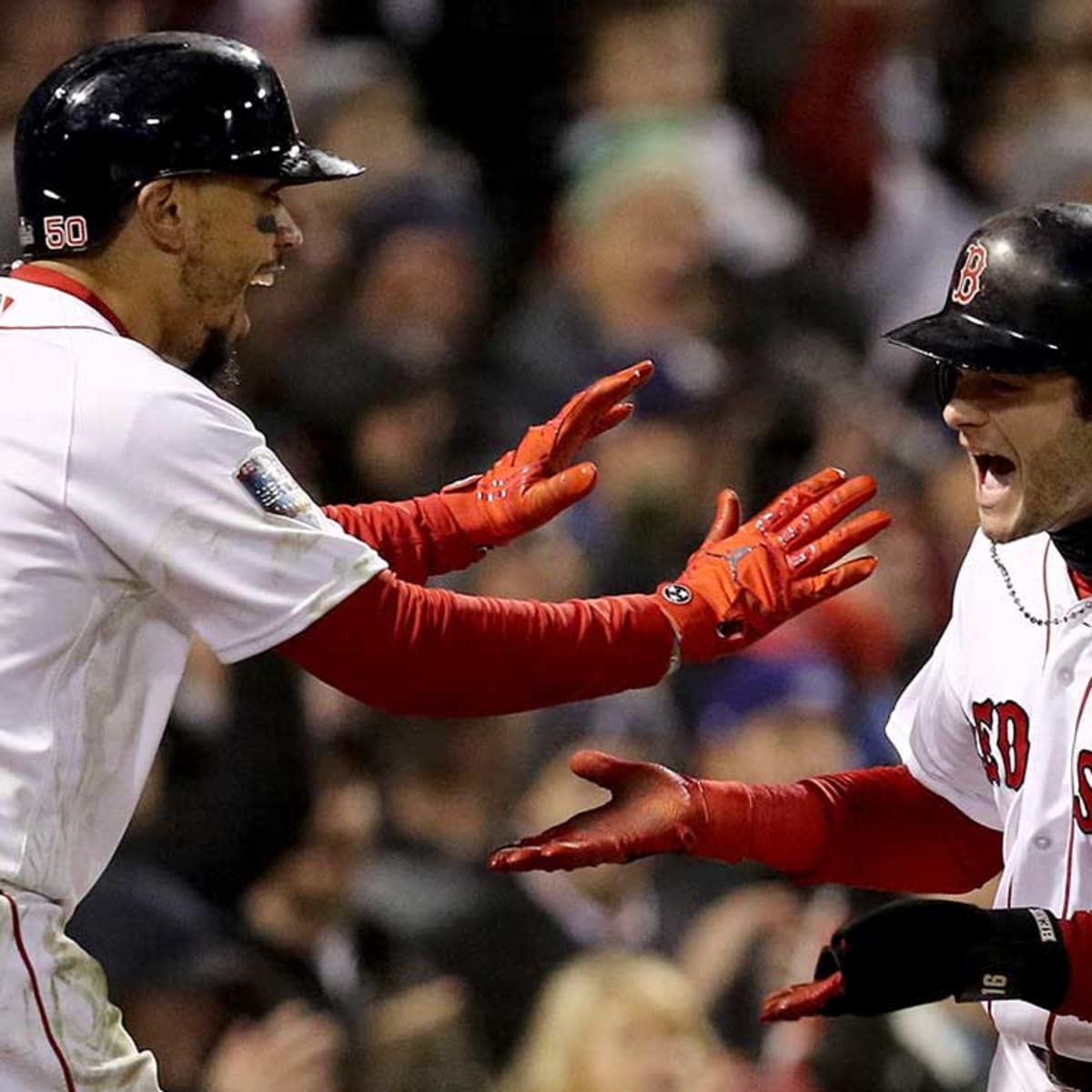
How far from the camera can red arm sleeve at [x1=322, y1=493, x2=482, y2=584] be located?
319 centimetres

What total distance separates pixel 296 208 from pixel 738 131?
4.98ft

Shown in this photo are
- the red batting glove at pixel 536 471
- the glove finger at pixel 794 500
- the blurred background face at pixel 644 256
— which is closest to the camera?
the glove finger at pixel 794 500

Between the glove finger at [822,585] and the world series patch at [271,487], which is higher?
the world series patch at [271,487]

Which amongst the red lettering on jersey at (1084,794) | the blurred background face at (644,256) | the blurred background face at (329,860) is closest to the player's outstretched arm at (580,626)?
the red lettering on jersey at (1084,794)

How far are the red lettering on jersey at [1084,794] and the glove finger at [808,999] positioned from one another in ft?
1.11

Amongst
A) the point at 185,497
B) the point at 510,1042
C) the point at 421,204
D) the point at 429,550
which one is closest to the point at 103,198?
the point at 185,497

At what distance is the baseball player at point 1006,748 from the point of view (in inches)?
103

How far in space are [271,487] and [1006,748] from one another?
942 millimetres

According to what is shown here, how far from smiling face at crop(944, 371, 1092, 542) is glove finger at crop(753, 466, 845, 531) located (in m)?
0.24

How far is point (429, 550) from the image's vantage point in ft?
10.5

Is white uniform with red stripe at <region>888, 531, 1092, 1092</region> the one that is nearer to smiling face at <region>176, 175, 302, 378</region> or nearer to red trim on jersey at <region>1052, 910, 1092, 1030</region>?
red trim on jersey at <region>1052, 910, 1092, 1030</region>

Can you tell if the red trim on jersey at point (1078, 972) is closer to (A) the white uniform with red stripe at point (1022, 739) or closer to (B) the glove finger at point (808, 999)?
(A) the white uniform with red stripe at point (1022, 739)

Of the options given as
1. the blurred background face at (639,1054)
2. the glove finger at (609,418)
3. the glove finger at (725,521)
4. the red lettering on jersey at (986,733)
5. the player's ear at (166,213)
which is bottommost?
the blurred background face at (639,1054)

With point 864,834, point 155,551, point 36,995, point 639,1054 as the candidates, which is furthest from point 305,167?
point 639,1054
